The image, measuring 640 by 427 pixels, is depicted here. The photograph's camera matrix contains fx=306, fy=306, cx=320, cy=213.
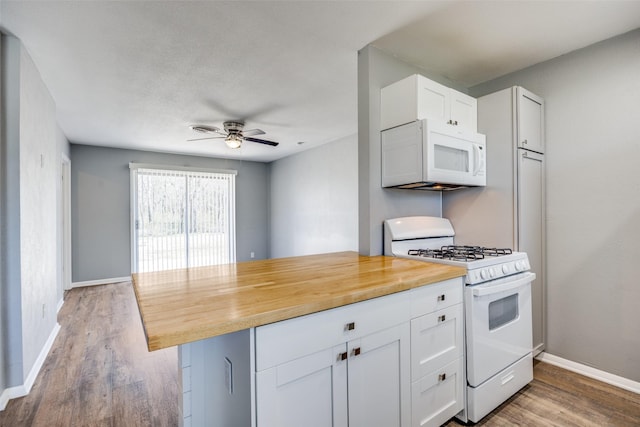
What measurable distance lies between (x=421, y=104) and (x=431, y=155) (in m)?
0.37

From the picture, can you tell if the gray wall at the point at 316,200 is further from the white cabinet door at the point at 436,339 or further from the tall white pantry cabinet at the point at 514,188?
the white cabinet door at the point at 436,339

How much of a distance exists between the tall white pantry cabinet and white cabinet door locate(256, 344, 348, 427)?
1.79 m

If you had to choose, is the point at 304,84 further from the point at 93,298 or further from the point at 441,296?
the point at 93,298

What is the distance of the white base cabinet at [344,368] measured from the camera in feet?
3.51

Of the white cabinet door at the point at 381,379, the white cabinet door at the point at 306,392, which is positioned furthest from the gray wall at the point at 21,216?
the white cabinet door at the point at 381,379

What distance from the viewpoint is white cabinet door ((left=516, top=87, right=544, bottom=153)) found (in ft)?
7.55

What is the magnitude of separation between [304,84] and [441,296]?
91.2 inches

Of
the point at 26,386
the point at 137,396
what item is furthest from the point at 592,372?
the point at 26,386

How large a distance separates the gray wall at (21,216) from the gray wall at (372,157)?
243 cm

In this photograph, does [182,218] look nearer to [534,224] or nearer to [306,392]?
[306,392]

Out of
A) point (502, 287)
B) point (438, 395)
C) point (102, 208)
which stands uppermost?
point (102, 208)

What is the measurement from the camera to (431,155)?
6.66 ft

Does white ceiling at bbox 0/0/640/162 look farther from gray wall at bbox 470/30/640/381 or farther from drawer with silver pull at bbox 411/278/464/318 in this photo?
drawer with silver pull at bbox 411/278/464/318

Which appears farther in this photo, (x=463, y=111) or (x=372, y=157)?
(x=463, y=111)
